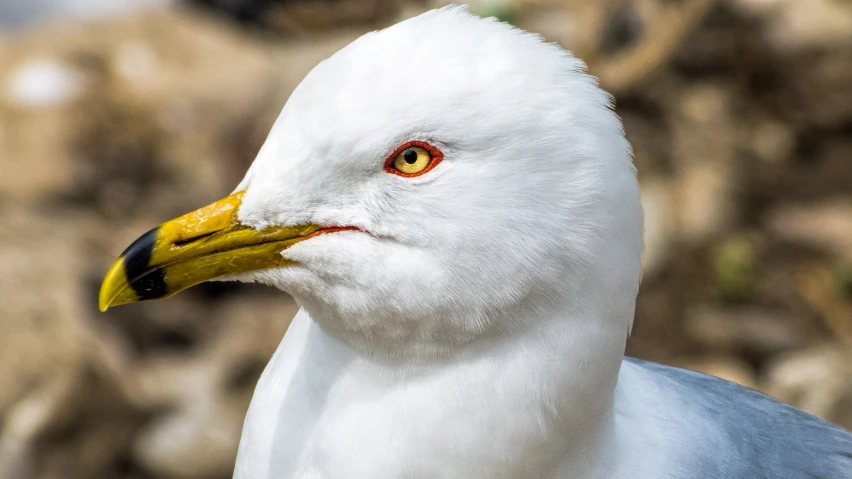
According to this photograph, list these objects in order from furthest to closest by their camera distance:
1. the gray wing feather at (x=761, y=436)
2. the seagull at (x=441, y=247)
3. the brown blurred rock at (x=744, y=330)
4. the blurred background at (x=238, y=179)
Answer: the brown blurred rock at (x=744, y=330)
the blurred background at (x=238, y=179)
the gray wing feather at (x=761, y=436)
the seagull at (x=441, y=247)

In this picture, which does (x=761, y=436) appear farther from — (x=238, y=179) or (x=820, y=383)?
(x=238, y=179)

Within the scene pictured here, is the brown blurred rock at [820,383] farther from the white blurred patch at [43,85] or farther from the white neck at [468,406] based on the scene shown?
the white blurred patch at [43,85]

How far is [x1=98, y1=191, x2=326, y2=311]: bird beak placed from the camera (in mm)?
1510

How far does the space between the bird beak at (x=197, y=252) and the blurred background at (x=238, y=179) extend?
238 centimetres

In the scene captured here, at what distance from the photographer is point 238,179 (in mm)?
5578

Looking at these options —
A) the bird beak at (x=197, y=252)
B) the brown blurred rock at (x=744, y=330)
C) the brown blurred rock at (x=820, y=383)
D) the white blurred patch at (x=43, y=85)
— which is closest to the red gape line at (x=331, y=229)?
the bird beak at (x=197, y=252)

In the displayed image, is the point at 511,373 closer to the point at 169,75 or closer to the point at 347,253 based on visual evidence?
the point at 347,253

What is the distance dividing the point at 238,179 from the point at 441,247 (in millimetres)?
4312

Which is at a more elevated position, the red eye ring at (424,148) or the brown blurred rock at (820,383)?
the red eye ring at (424,148)

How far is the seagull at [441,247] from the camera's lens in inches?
56.7

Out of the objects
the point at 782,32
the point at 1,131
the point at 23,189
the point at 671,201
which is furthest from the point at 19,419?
the point at 782,32

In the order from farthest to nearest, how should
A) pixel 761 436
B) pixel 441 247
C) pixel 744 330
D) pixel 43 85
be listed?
1. pixel 43 85
2. pixel 744 330
3. pixel 761 436
4. pixel 441 247

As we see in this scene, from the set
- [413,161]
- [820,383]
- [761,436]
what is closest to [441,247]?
[413,161]

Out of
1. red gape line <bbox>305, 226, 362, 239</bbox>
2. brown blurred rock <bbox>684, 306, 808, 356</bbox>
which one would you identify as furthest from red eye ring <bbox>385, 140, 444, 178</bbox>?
brown blurred rock <bbox>684, 306, 808, 356</bbox>
